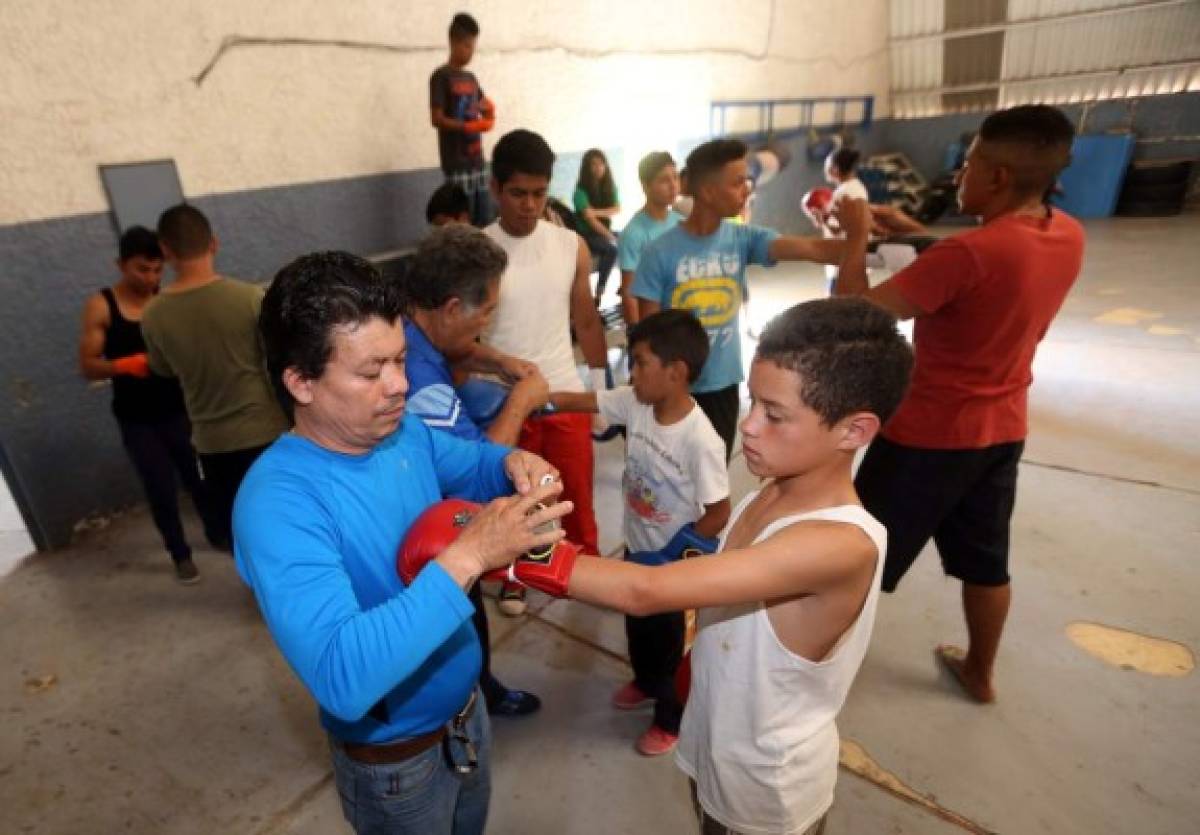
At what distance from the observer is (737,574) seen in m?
1.05

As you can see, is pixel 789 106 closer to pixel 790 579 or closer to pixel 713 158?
pixel 713 158

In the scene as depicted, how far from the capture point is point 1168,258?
26.4 feet

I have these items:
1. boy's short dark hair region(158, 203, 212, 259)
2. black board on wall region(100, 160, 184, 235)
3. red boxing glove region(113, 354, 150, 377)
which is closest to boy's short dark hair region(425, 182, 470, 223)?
Answer: black board on wall region(100, 160, 184, 235)

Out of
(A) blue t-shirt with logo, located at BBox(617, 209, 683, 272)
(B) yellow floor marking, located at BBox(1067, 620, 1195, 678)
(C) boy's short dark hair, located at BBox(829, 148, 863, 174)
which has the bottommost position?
(B) yellow floor marking, located at BBox(1067, 620, 1195, 678)

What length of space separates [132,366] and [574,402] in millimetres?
2127

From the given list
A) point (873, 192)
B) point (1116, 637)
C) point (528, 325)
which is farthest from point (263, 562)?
point (873, 192)

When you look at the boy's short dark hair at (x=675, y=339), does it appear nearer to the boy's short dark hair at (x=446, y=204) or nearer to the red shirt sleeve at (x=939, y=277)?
the red shirt sleeve at (x=939, y=277)

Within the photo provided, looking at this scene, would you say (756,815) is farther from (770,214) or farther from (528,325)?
(770,214)

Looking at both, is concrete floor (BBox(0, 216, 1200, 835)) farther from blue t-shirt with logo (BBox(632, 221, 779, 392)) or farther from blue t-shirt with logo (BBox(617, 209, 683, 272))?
blue t-shirt with logo (BBox(617, 209, 683, 272))

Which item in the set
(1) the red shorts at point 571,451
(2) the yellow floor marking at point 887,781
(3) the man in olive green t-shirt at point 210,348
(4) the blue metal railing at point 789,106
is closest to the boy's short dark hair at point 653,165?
(1) the red shorts at point 571,451

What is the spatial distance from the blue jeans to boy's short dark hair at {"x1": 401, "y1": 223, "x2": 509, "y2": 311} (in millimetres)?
1085

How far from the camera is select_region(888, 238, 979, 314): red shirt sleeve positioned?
1.84 meters

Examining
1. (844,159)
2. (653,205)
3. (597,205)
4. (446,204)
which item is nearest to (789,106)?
(844,159)

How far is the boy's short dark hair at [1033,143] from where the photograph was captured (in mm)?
1791
